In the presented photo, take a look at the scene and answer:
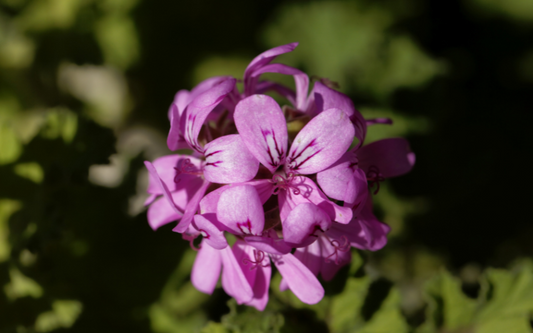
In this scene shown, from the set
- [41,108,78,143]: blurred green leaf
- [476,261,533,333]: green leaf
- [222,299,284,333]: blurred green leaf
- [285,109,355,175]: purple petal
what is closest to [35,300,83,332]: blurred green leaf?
[41,108,78,143]: blurred green leaf

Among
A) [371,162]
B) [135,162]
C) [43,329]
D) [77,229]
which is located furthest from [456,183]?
[43,329]

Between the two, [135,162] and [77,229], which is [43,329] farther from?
[135,162]

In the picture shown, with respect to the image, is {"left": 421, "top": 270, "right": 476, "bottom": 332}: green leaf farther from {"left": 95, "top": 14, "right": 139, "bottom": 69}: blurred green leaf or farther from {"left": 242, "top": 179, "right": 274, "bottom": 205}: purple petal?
{"left": 95, "top": 14, "right": 139, "bottom": 69}: blurred green leaf

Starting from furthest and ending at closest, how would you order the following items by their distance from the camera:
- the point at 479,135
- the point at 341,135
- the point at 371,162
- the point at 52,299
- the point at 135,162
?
the point at 479,135 → the point at 135,162 → the point at 52,299 → the point at 371,162 → the point at 341,135

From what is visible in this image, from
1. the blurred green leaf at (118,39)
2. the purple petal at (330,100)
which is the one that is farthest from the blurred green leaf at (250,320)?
the blurred green leaf at (118,39)

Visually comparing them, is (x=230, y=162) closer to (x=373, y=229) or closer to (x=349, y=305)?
(x=373, y=229)
